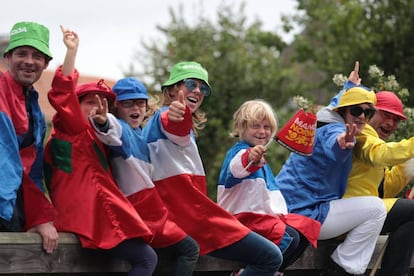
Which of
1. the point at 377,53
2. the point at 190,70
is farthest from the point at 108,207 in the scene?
the point at 377,53

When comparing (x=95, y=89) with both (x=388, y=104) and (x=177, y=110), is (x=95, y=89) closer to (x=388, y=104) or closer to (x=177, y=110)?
(x=177, y=110)

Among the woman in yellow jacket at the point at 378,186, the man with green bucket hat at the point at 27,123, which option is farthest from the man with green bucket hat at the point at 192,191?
the woman in yellow jacket at the point at 378,186

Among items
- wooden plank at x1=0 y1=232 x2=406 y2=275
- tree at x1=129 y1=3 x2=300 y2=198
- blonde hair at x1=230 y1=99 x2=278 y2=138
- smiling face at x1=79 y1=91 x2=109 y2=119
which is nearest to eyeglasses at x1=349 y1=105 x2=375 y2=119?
blonde hair at x1=230 y1=99 x2=278 y2=138

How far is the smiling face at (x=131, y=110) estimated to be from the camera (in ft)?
19.9

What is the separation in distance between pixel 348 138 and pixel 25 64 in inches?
89.9

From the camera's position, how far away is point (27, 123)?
5586 mm

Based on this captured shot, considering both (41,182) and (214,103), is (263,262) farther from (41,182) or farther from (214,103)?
(214,103)

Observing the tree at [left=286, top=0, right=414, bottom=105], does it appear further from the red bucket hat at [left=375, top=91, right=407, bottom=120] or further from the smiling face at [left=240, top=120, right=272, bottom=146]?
the smiling face at [left=240, top=120, right=272, bottom=146]

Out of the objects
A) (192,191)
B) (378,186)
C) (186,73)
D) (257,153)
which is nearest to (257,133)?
(257,153)

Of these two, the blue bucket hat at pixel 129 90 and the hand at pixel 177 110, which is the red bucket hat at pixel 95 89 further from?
the hand at pixel 177 110

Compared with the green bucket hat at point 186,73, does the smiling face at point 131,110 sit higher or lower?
lower

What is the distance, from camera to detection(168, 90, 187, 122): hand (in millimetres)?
5648

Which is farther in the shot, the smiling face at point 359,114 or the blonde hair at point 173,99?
the smiling face at point 359,114

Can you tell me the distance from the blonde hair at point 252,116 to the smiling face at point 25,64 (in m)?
1.53
